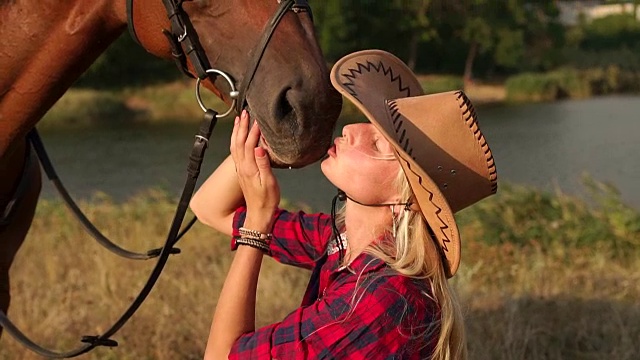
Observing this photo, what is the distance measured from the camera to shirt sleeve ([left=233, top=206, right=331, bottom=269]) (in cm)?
252

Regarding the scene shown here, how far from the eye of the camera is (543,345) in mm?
4047

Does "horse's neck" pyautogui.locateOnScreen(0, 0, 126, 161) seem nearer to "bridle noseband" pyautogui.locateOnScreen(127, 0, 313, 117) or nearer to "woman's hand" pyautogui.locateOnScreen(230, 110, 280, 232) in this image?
"bridle noseband" pyautogui.locateOnScreen(127, 0, 313, 117)

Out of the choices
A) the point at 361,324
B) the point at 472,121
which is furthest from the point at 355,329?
the point at 472,121

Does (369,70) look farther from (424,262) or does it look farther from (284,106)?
(424,262)

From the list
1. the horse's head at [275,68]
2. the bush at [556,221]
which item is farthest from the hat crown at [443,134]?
the bush at [556,221]

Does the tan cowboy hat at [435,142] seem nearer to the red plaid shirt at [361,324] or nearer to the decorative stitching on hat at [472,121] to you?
the decorative stitching on hat at [472,121]

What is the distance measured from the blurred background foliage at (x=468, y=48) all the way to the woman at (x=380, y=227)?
19.6 m

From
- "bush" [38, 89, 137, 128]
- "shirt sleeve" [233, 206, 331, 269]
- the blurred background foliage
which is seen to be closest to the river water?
"bush" [38, 89, 137, 128]

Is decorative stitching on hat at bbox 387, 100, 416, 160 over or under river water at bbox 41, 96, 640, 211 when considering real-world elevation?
over

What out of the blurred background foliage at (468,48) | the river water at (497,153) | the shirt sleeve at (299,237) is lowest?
the blurred background foliage at (468,48)

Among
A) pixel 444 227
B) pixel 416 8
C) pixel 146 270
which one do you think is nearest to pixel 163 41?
pixel 444 227

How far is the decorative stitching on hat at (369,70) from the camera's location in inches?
80.6

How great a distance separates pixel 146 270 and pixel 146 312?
3.34ft

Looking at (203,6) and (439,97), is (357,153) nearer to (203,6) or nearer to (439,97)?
(439,97)
